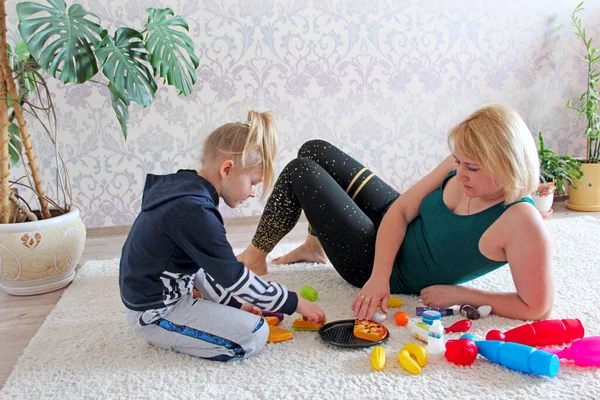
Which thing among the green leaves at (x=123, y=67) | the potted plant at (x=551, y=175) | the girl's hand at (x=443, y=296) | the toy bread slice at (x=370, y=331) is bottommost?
the toy bread slice at (x=370, y=331)

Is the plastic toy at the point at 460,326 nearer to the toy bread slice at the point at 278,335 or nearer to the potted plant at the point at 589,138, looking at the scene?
the toy bread slice at the point at 278,335

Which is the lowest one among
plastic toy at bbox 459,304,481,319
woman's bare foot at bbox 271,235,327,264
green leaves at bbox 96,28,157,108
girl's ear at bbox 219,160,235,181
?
woman's bare foot at bbox 271,235,327,264

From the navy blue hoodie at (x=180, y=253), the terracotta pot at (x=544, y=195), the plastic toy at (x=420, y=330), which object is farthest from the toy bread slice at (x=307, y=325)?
the terracotta pot at (x=544, y=195)

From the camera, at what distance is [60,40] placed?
154 centimetres

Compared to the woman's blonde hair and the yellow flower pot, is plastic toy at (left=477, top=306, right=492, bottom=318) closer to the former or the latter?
the woman's blonde hair

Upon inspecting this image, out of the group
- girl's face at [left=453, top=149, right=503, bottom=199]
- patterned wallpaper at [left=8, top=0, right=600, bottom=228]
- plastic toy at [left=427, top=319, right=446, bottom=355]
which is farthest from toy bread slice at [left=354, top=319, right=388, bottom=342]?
patterned wallpaper at [left=8, top=0, right=600, bottom=228]

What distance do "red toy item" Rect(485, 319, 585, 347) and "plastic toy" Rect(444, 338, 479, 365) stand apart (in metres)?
0.10

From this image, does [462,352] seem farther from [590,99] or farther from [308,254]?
[590,99]

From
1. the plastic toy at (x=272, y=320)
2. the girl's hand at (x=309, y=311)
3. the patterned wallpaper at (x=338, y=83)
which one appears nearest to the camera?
the girl's hand at (x=309, y=311)

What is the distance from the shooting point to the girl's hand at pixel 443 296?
139 cm

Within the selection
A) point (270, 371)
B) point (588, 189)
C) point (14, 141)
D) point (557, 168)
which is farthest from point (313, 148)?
point (588, 189)

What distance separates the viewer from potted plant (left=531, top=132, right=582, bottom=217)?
2535mm

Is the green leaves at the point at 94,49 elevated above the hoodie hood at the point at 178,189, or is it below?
above

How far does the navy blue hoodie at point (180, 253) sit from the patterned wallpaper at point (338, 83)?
1.17 metres
